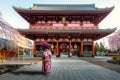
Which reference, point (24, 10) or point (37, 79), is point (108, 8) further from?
point (37, 79)

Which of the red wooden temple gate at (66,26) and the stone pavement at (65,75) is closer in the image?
the stone pavement at (65,75)

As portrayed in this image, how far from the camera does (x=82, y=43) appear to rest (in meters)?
51.9

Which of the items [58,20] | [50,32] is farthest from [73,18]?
[50,32]

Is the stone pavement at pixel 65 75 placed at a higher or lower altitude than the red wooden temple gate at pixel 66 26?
lower

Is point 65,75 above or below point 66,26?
below

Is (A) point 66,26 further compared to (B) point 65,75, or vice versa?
(A) point 66,26

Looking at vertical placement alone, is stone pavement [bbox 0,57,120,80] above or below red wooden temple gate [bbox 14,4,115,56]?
below

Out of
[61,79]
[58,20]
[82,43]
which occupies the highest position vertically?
[58,20]

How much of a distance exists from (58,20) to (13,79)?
39400mm

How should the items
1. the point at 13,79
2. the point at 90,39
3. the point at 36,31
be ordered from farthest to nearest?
1. the point at 90,39
2. the point at 36,31
3. the point at 13,79

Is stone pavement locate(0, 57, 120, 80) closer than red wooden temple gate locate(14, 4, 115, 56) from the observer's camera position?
Yes

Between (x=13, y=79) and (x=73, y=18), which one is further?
(x=73, y=18)

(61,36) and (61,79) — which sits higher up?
(61,36)

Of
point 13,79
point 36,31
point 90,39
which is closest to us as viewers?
point 13,79
